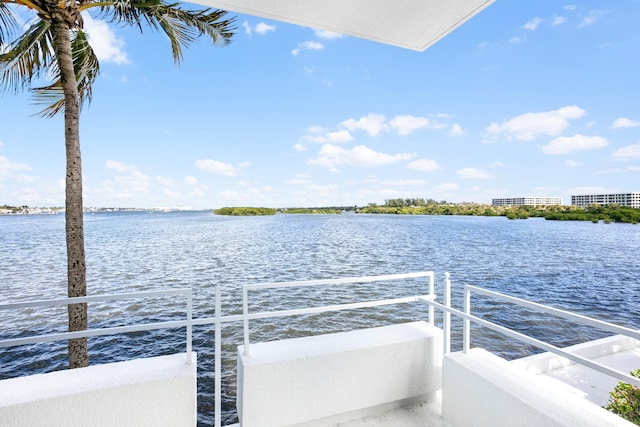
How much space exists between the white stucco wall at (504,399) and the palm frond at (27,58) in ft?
15.5

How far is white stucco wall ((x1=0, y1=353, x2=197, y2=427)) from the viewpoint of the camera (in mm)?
1277

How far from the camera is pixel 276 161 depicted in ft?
117

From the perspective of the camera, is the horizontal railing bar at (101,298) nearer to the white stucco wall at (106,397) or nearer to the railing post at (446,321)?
the white stucco wall at (106,397)

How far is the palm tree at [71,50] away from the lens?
3.14m

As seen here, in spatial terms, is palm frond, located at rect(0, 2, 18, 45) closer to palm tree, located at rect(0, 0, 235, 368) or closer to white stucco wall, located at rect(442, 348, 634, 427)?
palm tree, located at rect(0, 0, 235, 368)

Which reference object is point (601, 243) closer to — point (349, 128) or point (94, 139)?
point (349, 128)

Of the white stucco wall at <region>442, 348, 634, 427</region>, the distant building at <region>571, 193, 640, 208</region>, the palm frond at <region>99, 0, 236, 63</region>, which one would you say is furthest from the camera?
the distant building at <region>571, 193, 640, 208</region>

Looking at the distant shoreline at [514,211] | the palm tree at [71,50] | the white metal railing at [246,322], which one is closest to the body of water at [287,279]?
the palm tree at [71,50]

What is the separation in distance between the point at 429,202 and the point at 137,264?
4585 centimetres

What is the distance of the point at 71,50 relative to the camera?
3.26 metres

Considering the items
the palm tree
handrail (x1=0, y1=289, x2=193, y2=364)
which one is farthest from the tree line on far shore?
handrail (x1=0, y1=289, x2=193, y2=364)

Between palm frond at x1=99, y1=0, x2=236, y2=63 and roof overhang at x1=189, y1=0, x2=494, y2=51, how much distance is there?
2.33m

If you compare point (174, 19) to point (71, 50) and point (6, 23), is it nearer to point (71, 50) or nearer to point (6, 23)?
point (71, 50)

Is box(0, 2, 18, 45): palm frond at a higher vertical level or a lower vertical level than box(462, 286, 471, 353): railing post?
higher
